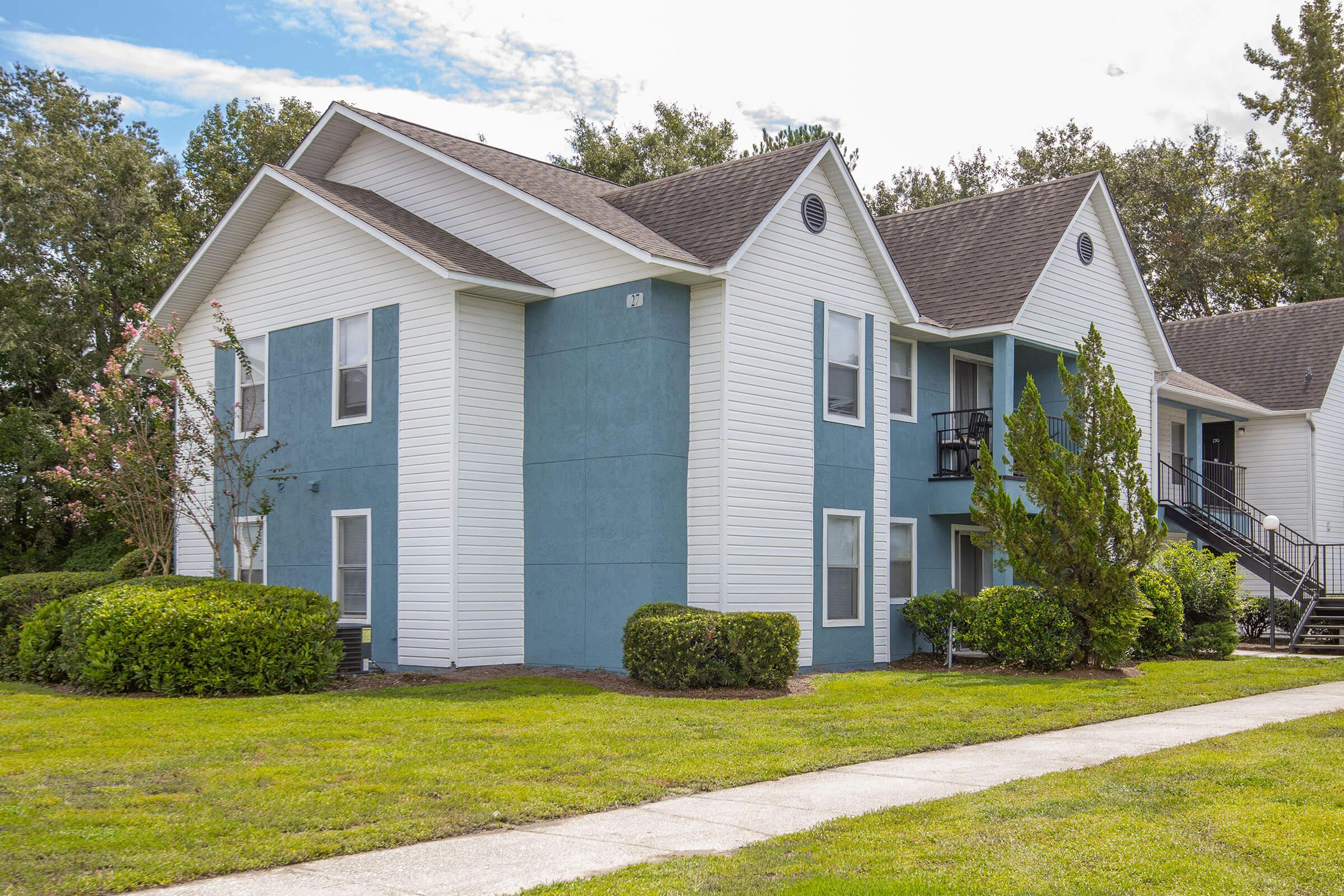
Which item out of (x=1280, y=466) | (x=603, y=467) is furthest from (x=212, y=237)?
(x=1280, y=466)

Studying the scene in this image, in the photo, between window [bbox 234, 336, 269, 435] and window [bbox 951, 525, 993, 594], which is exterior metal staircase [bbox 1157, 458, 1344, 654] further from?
window [bbox 234, 336, 269, 435]

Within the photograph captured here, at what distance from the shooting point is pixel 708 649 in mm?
14312

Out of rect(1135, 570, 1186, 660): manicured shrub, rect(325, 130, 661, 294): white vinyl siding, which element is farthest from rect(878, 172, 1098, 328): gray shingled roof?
rect(325, 130, 661, 294): white vinyl siding

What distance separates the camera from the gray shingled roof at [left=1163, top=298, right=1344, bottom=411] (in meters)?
30.5

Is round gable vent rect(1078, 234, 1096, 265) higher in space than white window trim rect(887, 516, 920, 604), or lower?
higher

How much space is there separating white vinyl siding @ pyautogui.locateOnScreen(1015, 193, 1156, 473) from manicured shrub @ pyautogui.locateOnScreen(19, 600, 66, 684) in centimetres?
1472

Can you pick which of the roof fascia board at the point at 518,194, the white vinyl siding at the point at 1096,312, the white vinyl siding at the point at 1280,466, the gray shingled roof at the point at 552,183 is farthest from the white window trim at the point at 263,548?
the white vinyl siding at the point at 1280,466

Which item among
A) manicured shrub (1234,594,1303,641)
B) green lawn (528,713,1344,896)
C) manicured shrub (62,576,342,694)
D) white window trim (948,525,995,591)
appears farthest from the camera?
manicured shrub (1234,594,1303,641)

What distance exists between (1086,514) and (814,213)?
5755 mm

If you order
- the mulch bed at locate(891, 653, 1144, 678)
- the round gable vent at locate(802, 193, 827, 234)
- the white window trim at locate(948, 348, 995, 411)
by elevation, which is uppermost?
the round gable vent at locate(802, 193, 827, 234)

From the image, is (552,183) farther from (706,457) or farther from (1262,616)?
(1262,616)

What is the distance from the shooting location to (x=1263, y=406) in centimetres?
3042

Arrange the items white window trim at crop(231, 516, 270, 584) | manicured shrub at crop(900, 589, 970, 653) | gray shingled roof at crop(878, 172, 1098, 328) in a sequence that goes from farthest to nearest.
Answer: gray shingled roof at crop(878, 172, 1098, 328), white window trim at crop(231, 516, 270, 584), manicured shrub at crop(900, 589, 970, 653)

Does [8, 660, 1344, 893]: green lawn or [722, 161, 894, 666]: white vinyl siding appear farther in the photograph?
[722, 161, 894, 666]: white vinyl siding
